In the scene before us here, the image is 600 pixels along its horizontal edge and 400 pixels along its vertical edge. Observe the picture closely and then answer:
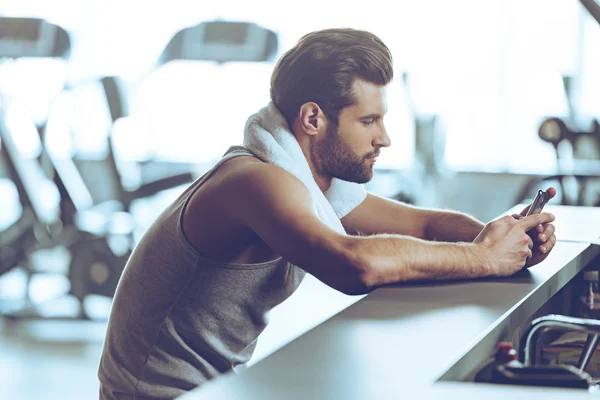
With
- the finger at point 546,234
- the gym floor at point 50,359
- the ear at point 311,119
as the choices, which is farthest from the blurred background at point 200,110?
the finger at point 546,234

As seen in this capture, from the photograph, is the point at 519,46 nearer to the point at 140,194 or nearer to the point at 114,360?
the point at 140,194

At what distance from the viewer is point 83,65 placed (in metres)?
4.70

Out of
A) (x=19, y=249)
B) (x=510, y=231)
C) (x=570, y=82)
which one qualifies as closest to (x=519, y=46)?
(x=570, y=82)

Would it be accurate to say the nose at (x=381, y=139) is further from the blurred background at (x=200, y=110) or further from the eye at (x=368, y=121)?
the blurred background at (x=200, y=110)

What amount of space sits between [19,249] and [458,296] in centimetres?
356

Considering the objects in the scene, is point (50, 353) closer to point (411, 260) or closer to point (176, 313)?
point (176, 313)

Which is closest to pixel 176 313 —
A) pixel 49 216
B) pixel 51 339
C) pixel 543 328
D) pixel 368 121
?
pixel 368 121

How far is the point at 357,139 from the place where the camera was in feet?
6.03

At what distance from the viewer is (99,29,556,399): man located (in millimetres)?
1486

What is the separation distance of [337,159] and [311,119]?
10 centimetres

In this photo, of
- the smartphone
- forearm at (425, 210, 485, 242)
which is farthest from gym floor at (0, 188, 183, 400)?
the smartphone

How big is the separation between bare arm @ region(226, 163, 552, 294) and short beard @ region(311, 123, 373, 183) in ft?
0.95

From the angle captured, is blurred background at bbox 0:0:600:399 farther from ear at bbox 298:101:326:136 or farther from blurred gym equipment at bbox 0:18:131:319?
ear at bbox 298:101:326:136

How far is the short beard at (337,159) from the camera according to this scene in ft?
5.99
